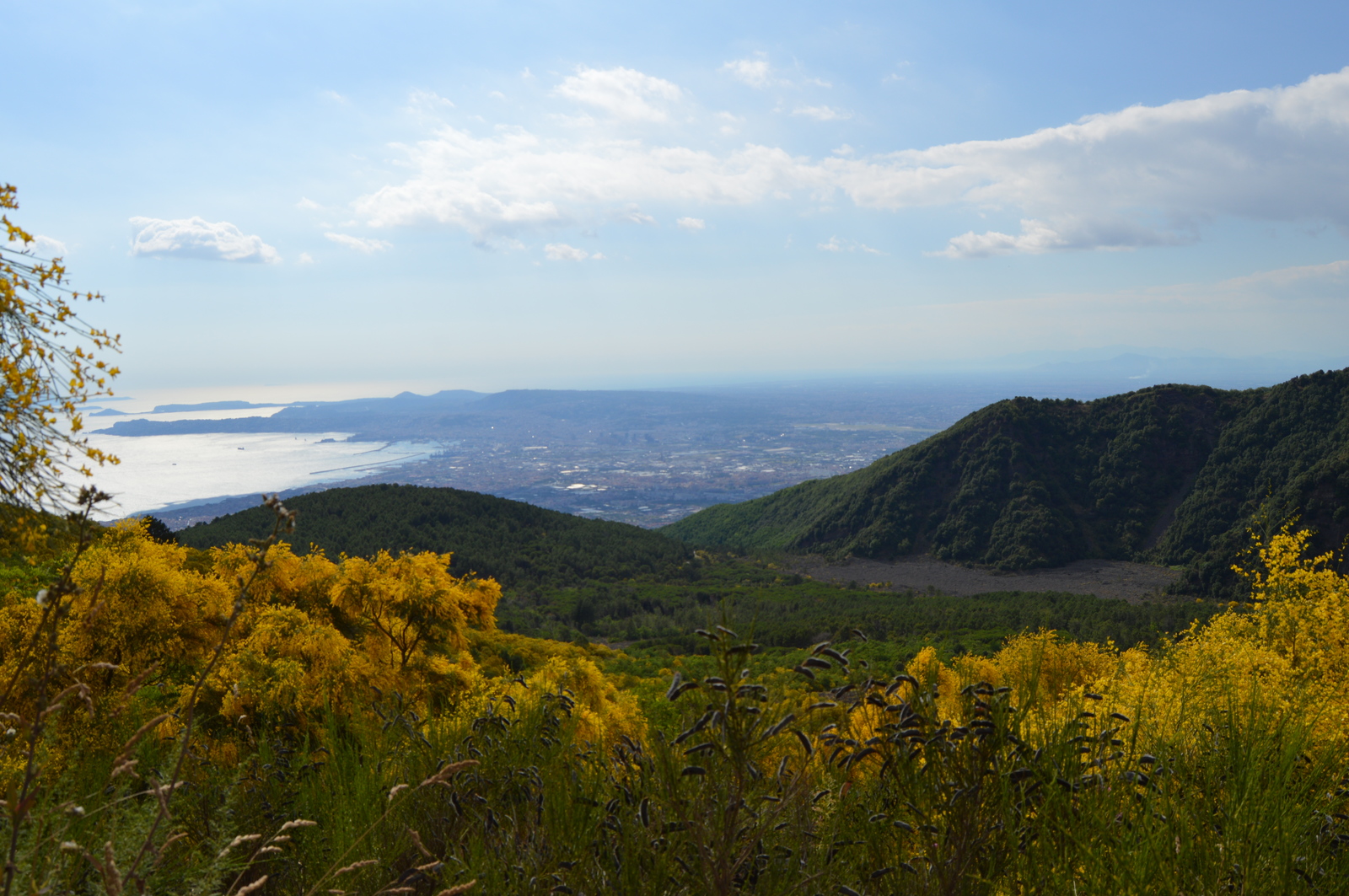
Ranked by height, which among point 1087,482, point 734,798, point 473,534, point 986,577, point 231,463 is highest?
point 734,798

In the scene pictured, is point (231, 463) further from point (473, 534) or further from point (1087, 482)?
point (1087, 482)

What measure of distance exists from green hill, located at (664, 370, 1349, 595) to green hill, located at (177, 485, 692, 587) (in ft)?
98.3

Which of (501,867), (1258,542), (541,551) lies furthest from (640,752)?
(541,551)

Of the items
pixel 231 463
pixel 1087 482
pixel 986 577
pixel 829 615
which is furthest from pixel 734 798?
pixel 231 463

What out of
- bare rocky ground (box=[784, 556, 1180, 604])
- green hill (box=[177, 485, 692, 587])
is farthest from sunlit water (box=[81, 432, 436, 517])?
bare rocky ground (box=[784, 556, 1180, 604])

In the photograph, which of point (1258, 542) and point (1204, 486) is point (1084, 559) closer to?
point (1204, 486)

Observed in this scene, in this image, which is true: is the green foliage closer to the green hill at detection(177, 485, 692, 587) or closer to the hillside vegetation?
the green hill at detection(177, 485, 692, 587)

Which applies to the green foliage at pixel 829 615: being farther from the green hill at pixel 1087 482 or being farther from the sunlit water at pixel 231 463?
the sunlit water at pixel 231 463

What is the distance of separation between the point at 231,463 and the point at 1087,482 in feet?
413

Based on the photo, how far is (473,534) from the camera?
208 feet

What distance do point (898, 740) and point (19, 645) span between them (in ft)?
32.8

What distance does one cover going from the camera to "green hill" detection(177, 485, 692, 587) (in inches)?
2120

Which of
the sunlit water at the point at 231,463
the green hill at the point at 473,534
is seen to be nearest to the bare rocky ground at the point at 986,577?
the green hill at the point at 473,534

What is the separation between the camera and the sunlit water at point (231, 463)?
7519 cm
